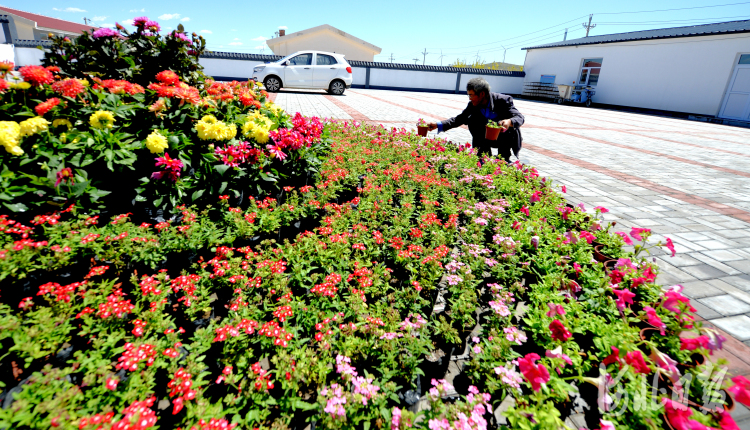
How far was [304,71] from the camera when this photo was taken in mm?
16156

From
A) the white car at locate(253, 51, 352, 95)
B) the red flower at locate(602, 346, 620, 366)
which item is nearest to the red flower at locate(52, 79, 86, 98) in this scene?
the red flower at locate(602, 346, 620, 366)

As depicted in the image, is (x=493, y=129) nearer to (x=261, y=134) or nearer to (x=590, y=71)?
(x=261, y=134)

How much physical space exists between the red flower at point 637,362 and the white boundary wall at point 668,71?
23.6 metres

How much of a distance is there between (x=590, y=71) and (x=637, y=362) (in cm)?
2993

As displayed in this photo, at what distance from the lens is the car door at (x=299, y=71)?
16.0m

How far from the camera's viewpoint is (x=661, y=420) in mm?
1350

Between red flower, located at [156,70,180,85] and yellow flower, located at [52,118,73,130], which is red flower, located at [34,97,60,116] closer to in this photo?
yellow flower, located at [52,118,73,130]

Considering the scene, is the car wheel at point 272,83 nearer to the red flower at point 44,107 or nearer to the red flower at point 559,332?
the red flower at point 44,107

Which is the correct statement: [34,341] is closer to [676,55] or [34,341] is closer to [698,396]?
[698,396]

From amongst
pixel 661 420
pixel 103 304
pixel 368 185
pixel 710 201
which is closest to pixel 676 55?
pixel 710 201

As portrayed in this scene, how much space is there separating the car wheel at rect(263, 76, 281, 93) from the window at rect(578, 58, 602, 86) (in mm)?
22049

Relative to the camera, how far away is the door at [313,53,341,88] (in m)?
16.3

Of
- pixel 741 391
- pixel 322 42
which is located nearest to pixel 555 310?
pixel 741 391

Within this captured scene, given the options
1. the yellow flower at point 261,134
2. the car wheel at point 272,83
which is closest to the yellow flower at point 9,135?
the yellow flower at point 261,134
